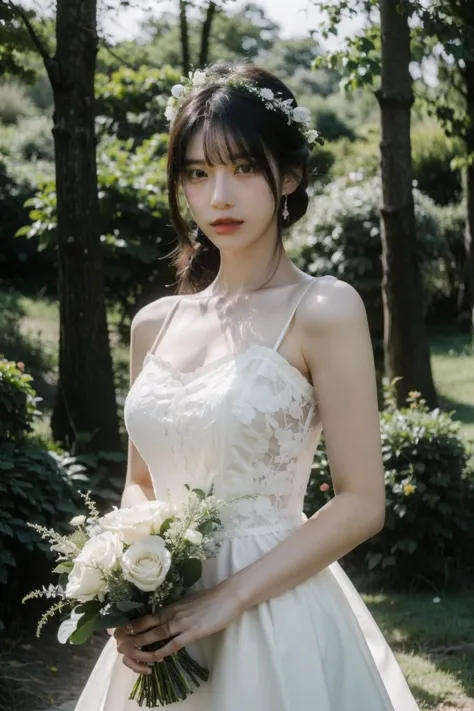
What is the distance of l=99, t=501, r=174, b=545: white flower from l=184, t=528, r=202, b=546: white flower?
9 centimetres

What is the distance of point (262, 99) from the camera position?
7.77 feet

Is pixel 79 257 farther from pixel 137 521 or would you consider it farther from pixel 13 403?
pixel 137 521

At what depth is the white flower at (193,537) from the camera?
1951 millimetres

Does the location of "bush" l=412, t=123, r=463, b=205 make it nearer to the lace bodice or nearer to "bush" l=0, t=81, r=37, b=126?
"bush" l=0, t=81, r=37, b=126

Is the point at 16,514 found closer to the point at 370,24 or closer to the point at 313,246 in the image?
the point at 370,24

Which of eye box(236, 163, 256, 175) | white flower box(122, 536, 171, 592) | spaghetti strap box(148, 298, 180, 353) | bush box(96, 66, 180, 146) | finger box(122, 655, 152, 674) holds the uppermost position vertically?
Answer: bush box(96, 66, 180, 146)

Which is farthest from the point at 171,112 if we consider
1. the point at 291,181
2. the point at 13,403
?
the point at 13,403

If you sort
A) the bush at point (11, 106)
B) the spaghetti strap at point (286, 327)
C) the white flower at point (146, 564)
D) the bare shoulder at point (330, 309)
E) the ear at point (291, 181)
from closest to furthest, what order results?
the white flower at point (146, 564)
the bare shoulder at point (330, 309)
the spaghetti strap at point (286, 327)
the ear at point (291, 181)
the bush at point (11, 106)

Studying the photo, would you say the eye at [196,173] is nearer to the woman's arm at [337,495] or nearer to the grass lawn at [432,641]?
the woman's arm at [337,495]

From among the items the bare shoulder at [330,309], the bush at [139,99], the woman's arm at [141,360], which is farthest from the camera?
the bush at [139,99]

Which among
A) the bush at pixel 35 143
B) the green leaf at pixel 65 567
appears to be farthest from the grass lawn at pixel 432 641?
the bush at pixel 35 143

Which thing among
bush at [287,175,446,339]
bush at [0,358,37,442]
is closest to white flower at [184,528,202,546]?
bush at [0,358,37,442]

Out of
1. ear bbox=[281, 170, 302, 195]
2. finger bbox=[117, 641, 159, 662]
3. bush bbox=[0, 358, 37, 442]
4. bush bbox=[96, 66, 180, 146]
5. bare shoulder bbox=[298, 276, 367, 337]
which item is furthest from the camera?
bush bbox=[96, 66, 180, 146]

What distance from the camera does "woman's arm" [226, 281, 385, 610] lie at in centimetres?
208
